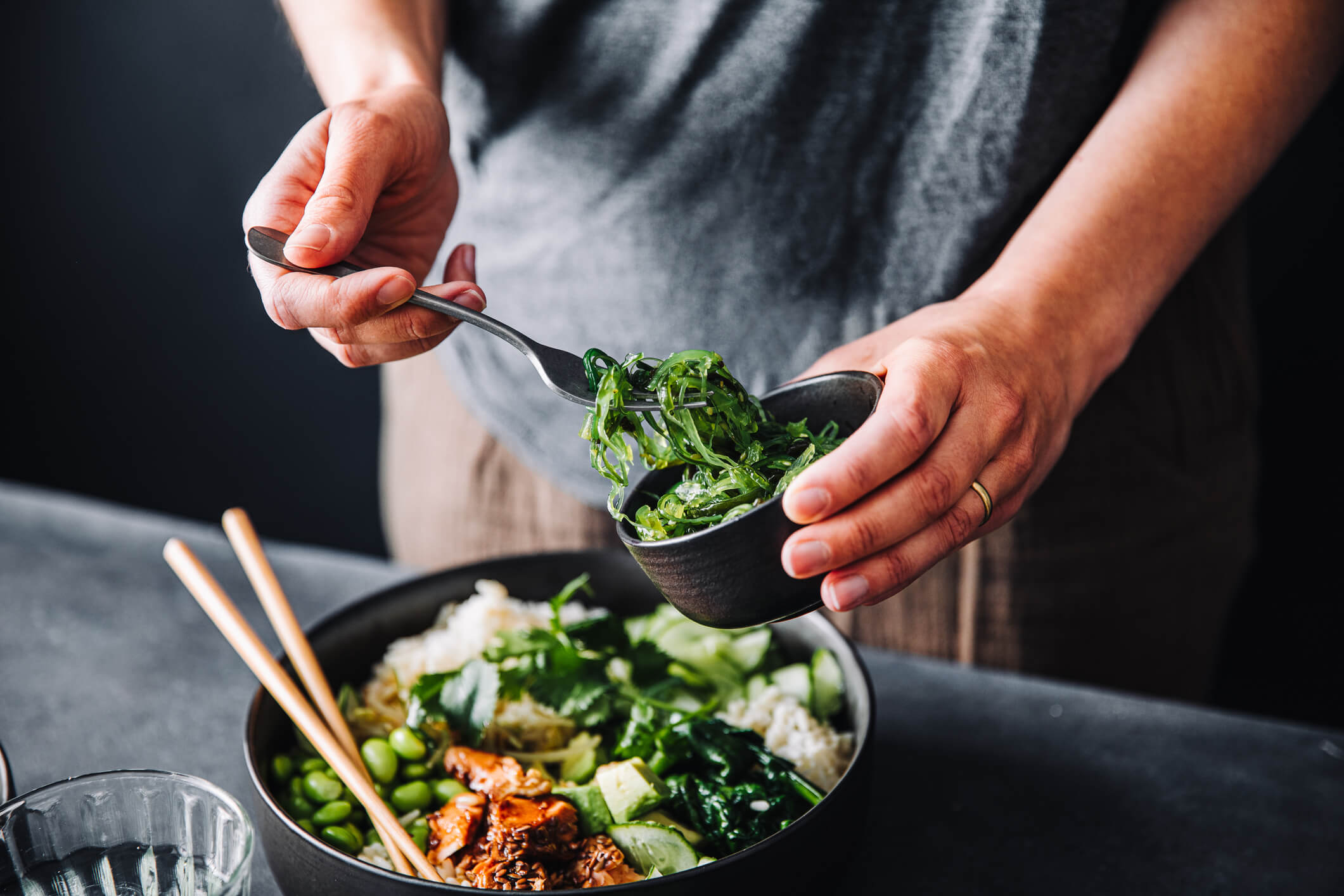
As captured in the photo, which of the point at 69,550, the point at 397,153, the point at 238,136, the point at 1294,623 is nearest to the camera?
the point at 397,153

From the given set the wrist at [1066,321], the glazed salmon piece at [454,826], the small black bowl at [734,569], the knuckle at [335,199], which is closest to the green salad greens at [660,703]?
the glazed salmon piece at [454,826]

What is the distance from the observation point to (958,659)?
194 cm

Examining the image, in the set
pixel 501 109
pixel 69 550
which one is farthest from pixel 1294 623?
pixel 69 550

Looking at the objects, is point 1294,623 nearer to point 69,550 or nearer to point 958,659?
point 958,659

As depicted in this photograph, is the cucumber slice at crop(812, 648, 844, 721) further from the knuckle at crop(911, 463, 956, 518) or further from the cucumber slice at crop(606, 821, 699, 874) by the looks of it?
the knuckle at crop(911, 463, 956, 518)

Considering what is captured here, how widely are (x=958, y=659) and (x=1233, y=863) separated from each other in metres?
0.79

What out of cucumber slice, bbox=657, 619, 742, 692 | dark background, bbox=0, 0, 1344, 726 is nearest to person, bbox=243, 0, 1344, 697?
cucumber slice, bbox=657, 619, 742, 692

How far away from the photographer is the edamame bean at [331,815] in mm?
1103

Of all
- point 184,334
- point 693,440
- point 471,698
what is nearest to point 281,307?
point 693,440

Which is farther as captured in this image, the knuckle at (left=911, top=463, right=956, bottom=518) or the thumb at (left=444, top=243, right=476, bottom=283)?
the thumb at (left=444, top=243, right=476, bottom=283)

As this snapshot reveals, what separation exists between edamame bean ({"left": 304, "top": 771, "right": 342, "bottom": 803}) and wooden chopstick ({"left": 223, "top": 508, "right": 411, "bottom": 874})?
0.04 m

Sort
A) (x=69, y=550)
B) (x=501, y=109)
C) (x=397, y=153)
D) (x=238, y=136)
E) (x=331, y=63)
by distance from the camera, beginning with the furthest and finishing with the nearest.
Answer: (x=238, y=136) → (x=69, y=550) → (x=501, y=109) → (x=331, y=63) → (x=397, y=153)

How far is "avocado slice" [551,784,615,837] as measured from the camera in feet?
3.57

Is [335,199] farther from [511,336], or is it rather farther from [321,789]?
[321,789]
